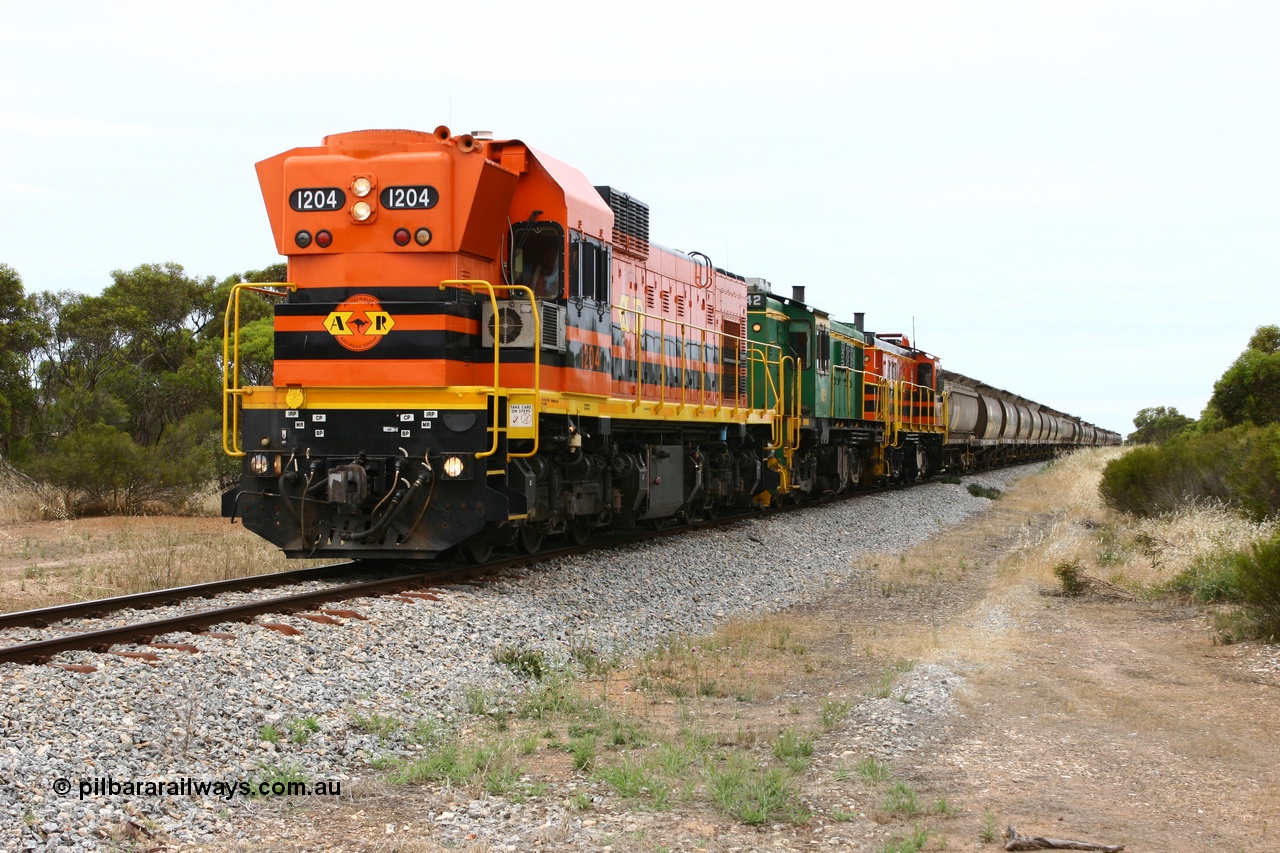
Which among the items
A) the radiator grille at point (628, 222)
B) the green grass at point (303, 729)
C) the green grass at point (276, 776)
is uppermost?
the radiator grille at point (628, 222)

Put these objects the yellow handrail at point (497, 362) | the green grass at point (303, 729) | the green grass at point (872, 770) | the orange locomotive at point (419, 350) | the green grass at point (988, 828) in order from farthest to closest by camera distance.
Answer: the orange locomotive at point (419, 350) → the yellow handrail at point (497, 362) → the green grass at point (303, 729) → the green grass at point (872, 770) → the green grass at point (988, 828)

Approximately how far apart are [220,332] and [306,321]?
3014cm

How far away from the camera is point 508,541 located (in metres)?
12.1

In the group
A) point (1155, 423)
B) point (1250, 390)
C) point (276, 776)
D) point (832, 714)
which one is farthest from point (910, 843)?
point (1155, 423)

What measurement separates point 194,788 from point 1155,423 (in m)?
84.8

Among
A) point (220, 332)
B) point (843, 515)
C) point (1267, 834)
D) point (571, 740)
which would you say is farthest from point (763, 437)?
point (220, 332)

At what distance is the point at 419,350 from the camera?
10508 millimetres

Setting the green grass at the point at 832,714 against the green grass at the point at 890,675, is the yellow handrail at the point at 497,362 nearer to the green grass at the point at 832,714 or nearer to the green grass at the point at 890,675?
the green grass at the point at 890,675

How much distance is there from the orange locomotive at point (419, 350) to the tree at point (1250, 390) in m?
17.2

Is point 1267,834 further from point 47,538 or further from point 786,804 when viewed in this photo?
point 47,538

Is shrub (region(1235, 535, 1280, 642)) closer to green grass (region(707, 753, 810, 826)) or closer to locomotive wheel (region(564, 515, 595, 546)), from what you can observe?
green grass (region(707, 753, 810, 826))

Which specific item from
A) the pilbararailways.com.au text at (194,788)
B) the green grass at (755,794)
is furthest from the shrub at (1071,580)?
the pilbararailways.com.au text at (194,788)

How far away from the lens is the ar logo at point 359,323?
1063cm

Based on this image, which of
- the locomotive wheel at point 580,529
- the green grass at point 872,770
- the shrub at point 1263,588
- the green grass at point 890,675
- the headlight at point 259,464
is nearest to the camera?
the green grass at point 872,770
